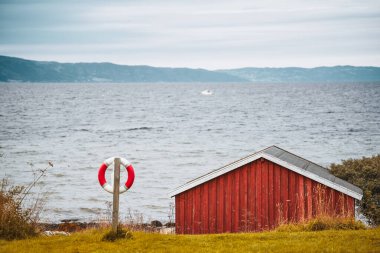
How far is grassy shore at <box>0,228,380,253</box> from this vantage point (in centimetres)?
988

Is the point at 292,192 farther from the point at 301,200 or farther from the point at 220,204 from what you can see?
the point at 220,204

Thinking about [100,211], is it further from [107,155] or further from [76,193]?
[107,155]

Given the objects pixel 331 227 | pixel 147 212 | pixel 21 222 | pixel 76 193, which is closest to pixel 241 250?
pixel 331 227

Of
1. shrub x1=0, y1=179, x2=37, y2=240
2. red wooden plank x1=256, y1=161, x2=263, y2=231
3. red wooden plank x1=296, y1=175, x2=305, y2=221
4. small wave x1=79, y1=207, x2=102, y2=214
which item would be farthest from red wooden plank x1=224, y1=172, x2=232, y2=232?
small wave x1=79, y1=207, x2=102, y2=214

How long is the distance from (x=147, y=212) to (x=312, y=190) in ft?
46.3

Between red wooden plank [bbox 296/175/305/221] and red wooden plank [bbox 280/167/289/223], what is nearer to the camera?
red wooden plank [bbox 296/175/305/221]

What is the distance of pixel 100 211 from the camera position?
28.2m

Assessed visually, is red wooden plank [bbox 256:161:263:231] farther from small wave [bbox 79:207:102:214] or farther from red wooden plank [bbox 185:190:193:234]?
small wave [bbox 79:207:102:214]

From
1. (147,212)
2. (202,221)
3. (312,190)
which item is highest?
(312,190)

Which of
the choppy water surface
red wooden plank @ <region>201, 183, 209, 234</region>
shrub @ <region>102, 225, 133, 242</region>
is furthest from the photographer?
the choppy water surface

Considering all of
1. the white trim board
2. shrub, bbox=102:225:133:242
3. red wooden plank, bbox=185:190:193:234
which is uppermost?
the white trim board

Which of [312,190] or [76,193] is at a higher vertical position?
[312,190]

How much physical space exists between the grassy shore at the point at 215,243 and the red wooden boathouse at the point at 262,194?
411 centimetres

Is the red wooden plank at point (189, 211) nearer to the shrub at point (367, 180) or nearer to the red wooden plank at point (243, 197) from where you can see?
the red wooden plank at point (243, 197)
